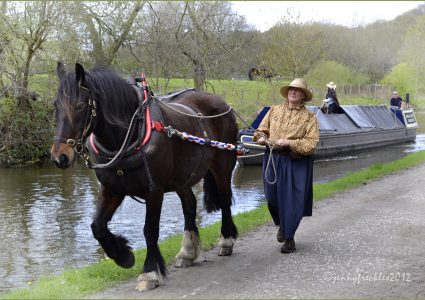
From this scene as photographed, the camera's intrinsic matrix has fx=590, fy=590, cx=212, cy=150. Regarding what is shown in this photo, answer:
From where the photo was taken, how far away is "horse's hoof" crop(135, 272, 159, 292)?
18.4ft

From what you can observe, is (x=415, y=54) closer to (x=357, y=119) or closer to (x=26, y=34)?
(x=357, y=119)

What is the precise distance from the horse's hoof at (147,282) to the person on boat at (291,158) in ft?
6.32

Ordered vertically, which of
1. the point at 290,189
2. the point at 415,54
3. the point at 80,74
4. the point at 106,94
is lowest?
the point at 290,189

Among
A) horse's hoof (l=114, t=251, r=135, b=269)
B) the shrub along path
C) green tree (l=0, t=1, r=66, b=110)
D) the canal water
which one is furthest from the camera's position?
green tree (l=0, t=1, r=66, b=110)

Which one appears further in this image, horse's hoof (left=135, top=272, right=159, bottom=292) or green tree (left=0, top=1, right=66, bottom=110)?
green tree (left=0, top=1, right=66, bottom=110)

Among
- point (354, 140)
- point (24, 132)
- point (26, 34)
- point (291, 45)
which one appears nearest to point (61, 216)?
point (24, 132)

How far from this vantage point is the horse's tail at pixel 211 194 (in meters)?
7.46

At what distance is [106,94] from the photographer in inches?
218

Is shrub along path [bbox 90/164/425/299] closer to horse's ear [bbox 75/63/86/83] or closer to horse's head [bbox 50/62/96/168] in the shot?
horse's head [bbox 50/62/96/168]

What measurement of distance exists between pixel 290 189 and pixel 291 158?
0.37 metres

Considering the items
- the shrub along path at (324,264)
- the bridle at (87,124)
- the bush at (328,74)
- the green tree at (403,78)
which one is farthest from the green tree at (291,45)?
the bridle at (87,124)

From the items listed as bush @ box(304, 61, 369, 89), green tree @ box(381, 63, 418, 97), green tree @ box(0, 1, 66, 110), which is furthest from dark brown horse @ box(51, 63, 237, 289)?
green tree @ box(381, 63, 418, 97)

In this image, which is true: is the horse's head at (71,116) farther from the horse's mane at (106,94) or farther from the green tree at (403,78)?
the green tree at (403,78)

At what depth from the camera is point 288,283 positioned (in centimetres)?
575
